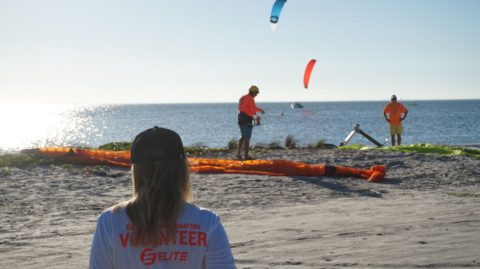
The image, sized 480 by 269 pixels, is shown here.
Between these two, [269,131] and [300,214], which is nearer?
[300,214]

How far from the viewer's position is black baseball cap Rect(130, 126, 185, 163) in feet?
8.23

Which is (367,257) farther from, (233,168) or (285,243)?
(233,168)

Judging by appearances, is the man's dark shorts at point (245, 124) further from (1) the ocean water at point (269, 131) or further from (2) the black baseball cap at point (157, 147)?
(2) the black baseball cap at point (157, 147)

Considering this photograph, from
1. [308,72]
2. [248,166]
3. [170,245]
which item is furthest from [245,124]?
[170,245]

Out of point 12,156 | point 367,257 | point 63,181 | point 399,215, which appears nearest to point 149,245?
point 367,257

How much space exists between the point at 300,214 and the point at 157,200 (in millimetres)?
6492

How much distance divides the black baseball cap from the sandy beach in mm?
3802

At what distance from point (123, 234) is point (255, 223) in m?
5.75

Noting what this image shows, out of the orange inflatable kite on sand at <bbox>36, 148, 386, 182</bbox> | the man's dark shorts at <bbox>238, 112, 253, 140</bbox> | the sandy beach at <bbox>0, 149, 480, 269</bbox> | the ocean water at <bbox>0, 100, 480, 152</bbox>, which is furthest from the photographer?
the ocean water at <bbox>0, 100, 480, 152</bbox>

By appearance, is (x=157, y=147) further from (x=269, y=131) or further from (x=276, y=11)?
(x=269, y=131)

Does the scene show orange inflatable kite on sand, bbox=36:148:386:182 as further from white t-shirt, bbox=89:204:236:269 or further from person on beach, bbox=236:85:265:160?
white t-shirt, bbox=89:204:236:269

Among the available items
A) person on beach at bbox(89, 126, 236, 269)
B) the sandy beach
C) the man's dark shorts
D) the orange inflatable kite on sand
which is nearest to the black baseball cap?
person on beach at bbox(89, 126, 236, 269)

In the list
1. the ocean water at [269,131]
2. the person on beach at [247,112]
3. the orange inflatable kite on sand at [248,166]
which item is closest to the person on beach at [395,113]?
the ocean water at [269,131]

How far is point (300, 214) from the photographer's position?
8828mm
